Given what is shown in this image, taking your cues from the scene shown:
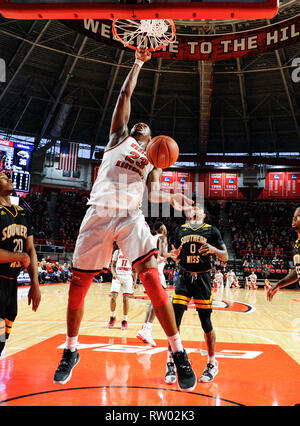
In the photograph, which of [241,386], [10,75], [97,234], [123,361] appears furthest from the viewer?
[10,75]

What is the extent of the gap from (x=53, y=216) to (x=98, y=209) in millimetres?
26909

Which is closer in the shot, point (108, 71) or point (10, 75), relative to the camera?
point (10, 75)

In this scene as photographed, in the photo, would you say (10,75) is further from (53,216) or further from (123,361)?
(123,361)

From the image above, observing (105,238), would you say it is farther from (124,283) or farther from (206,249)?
(124,283)

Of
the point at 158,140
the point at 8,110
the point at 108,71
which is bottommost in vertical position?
the point at 158,140

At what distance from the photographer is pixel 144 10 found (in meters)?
3.57

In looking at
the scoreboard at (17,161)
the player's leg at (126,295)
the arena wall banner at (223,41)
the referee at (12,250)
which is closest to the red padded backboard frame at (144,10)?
the referee at (12,250)

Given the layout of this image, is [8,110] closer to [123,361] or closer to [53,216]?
[53,216]

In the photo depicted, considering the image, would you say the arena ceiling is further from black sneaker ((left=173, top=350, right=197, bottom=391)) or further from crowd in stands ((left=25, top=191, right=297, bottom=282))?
black sneaker ((left=173, top=350, right=197, bottom=391))

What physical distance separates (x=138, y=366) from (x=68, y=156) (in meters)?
23.5

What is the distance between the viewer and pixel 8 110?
26.3 metres
